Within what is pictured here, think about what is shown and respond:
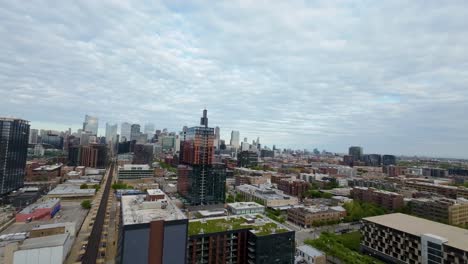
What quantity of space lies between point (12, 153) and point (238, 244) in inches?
2516

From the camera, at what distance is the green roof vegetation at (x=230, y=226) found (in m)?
25.7

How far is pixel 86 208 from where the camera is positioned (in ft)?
163

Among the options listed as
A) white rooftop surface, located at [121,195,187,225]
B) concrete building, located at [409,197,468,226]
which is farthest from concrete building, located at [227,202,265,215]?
concrete building, located at [409,197,468,226]

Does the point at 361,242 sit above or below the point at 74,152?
below

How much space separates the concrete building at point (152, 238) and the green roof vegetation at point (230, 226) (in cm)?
285

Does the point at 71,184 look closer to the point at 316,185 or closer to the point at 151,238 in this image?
the point at 151,238

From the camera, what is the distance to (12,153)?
2338 inches

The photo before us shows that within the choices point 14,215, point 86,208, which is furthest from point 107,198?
point 14,215

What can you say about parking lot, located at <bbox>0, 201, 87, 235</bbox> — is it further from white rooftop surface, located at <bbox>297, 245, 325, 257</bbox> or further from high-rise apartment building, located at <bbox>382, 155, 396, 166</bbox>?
high-rise apartment building, located at <bbox>382, 155, 396, 166</bbox>

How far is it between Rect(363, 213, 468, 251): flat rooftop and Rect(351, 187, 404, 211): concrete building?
21.9 meters

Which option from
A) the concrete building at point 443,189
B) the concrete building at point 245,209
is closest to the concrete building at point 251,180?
the concrete building at point 245,209

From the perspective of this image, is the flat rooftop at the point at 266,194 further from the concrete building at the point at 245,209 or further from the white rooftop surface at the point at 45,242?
the white rooftop surface at the point at 45,242

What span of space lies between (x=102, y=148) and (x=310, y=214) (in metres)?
97.9

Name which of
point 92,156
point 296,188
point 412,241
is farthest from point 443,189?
point 92,156
